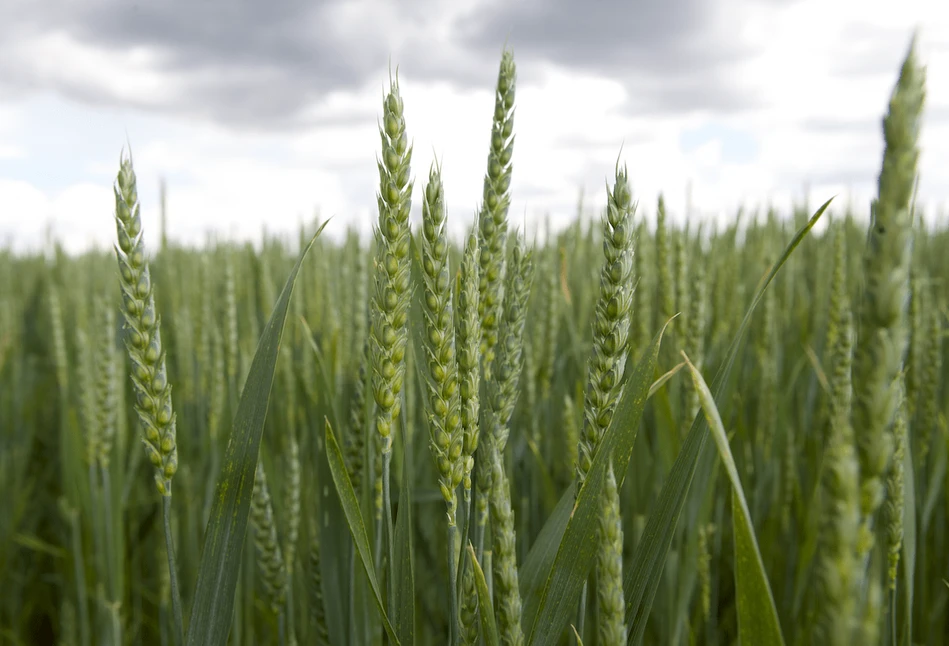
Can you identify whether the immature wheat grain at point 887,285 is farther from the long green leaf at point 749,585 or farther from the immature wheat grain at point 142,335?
the immature wheat grain at point 142,335

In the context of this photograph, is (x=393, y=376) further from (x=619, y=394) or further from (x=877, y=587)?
(x=877, y=587)

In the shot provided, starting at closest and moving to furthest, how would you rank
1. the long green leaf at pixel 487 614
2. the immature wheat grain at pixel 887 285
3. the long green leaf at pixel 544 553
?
the immature wheat grain at pixel 887 285 → the long green leaf at pixel 487 614 → the long green leaf at pixel 544 553

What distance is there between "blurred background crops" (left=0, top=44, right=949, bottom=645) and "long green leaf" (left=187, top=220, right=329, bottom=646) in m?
0.21

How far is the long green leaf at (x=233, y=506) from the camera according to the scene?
2.95 ft

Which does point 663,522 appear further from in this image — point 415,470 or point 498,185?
point 415,470

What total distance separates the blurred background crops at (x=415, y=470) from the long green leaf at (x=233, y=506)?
0.21 m

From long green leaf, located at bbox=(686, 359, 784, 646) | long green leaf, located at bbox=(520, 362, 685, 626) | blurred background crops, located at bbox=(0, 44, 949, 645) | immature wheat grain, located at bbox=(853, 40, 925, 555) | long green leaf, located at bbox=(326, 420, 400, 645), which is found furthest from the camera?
blurred background crops, located at bbox=(0, 44, 949, 645)

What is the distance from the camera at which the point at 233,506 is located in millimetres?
932

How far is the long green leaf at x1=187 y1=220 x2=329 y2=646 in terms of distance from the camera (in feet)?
2.95

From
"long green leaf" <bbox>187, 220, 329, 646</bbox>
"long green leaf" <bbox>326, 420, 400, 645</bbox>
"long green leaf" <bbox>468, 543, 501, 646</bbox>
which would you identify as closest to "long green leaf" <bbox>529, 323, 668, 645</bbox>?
"long green leaf" <bbox>468, 543, 501, 646</bbox>

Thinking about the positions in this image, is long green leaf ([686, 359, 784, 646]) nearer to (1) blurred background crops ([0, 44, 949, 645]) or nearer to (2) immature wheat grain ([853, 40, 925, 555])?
(2) immature wheat grain ([853, 40, 925, 555])

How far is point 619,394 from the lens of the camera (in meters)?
0.82

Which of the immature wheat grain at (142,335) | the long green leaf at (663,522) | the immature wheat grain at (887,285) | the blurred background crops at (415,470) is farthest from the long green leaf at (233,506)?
the immature wheat grain at (887,285)

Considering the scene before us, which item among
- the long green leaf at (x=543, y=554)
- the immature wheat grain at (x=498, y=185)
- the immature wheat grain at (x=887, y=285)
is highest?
the immature wheat grain at (x=498, y=185)
